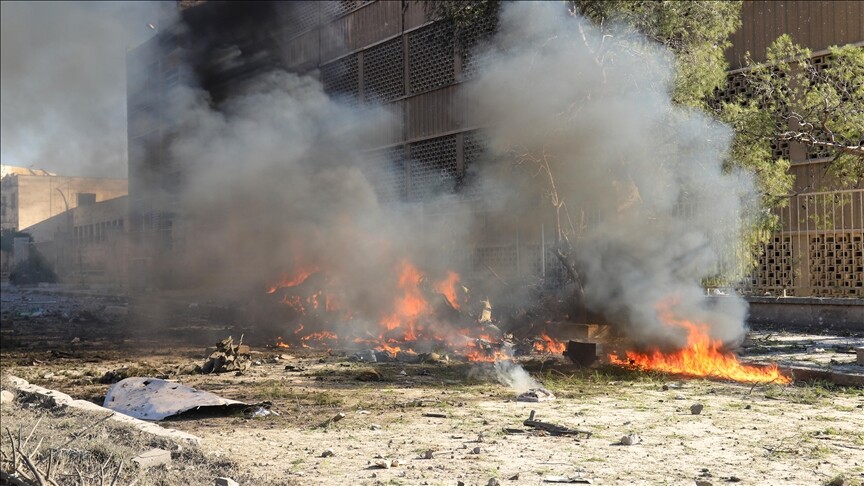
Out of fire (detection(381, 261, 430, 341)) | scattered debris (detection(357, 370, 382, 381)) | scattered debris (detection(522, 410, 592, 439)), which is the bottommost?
scattered debris (detection(357, 370, 382, 381))

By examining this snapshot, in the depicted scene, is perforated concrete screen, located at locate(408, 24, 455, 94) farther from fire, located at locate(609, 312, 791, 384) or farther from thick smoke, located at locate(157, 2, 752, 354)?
fire, located at locate(609, 312, 791, 384)

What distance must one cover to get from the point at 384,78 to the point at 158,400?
15.0 m

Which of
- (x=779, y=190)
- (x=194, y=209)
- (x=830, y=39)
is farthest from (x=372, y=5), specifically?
(x=779, y=190)

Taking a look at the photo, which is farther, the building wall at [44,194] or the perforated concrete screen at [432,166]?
the building wall at [44,194]

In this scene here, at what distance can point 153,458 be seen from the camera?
4.55m

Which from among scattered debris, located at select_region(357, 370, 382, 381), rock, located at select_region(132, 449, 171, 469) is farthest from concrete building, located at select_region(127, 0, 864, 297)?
rock, located at select_region(132, 449, 171, 469)

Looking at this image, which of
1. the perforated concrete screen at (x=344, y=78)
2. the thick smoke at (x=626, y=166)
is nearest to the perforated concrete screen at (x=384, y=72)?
the perforated concrete screen at (x=344, y=78)

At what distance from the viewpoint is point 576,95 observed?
11555mm

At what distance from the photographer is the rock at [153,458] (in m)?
4.47

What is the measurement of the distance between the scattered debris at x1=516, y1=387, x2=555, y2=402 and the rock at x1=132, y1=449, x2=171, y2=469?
3.10 meters

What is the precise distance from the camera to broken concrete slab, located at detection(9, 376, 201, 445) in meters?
5.10

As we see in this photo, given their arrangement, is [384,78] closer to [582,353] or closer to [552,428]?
[582,353]

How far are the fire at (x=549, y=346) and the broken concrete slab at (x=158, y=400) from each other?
4964 millimetres

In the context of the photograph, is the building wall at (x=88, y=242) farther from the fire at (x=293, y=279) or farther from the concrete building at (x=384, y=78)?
the fire at (x=293, y=279)
